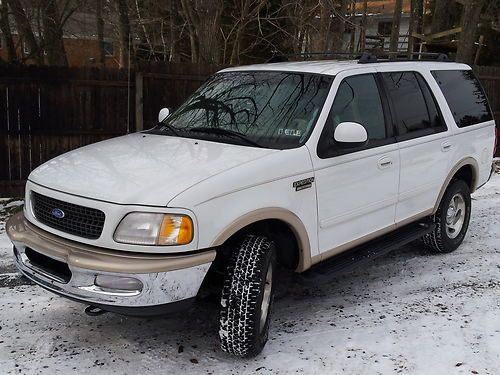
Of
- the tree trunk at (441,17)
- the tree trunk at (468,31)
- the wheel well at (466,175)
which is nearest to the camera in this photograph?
the wheel well at (466,175)

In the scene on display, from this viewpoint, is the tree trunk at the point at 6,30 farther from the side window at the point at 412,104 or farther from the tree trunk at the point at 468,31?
the tree trunk at the point at 468,31

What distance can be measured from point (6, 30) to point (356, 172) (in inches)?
377

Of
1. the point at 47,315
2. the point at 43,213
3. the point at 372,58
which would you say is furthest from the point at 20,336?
the point at 372,58

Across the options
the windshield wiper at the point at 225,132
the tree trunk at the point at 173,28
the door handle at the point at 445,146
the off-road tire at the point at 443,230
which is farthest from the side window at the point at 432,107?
the tree trunk at the point at 173,28

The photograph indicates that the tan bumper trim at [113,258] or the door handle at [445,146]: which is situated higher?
the door handle at [445,146]

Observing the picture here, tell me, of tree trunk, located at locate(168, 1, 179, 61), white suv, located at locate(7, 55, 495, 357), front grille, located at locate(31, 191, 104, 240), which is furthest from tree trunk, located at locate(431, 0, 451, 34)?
front grille, located at locate(31, 191, 104, 240)

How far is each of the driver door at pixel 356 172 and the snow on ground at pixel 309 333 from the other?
576 millimetres

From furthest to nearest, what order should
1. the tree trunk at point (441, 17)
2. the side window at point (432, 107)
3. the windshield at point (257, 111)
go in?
the tree trunk at point (441, 17) < the side window at point (432, 107) < the windshield at point (257, 111)

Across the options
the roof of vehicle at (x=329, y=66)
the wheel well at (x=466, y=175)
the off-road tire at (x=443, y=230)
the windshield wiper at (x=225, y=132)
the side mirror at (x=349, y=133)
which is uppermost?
the roof of vehicle at (x=329, y=66)

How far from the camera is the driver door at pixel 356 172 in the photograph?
3949 millimetres

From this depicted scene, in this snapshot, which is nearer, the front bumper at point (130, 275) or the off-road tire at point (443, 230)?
the front bumper at point (130, 275)

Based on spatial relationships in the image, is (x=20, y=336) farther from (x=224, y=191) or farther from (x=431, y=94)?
(x=431, y=94)

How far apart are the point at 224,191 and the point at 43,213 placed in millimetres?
1248

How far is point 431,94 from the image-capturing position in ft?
17.2
